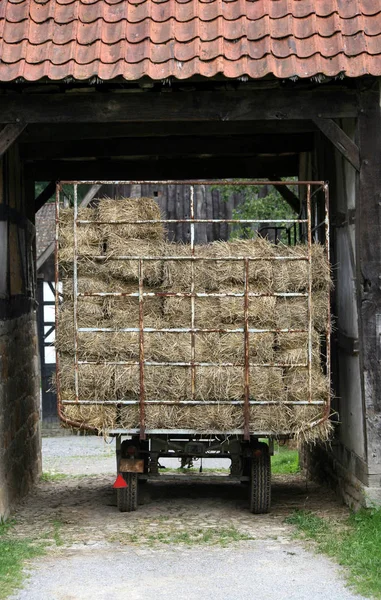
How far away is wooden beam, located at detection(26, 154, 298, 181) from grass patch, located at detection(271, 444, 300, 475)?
422 cm

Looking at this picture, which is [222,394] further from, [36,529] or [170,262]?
[36,529]

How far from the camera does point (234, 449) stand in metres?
8.69

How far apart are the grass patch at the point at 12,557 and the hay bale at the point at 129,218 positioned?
265 cm

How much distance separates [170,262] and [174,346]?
72 cm

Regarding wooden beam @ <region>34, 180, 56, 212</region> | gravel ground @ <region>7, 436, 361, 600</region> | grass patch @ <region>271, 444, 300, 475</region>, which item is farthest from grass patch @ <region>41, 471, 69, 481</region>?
wooden beam @ <region>34, 180, 56, 212</region>

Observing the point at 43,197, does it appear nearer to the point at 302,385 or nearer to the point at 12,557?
the point at 302,385

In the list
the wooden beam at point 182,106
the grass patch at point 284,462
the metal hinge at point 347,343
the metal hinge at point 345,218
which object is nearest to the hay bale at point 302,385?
the metal hinge at point 347,343

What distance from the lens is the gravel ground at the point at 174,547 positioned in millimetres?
6062

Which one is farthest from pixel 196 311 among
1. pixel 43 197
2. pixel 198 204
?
pixel 198 204

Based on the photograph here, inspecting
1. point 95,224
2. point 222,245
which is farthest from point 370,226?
point 95,224

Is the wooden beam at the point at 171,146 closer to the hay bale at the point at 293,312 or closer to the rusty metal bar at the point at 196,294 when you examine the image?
the rusty metal bar at the point at 196,294

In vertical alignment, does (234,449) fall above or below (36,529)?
above

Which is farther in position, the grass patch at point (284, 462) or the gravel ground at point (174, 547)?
the grass patch at point (284, 462)

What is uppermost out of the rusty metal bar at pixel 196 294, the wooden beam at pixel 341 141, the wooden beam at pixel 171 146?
the wooden beam at pixel 171 146
